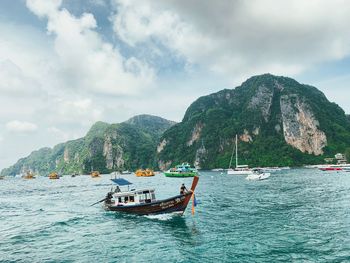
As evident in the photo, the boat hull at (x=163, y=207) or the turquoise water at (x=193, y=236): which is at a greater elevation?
the boat hull at (x=163, y=207)

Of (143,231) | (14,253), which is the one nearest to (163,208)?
(143,231)

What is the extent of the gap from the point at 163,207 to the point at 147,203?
7.62 feet

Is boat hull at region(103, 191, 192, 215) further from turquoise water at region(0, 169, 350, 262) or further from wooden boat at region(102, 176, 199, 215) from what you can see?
turquoise water at region(0, 169, 350, 262)

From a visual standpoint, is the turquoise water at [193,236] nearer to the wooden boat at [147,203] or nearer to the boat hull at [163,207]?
the boat hull at [163,207]

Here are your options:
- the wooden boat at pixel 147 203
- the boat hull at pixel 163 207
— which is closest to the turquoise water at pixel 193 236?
the boat hull at pixel 163 207

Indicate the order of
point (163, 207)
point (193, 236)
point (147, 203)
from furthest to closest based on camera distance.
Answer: point (147, 203), point (163, 207), point (193, 236)

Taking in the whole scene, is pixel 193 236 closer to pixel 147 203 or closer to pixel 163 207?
pixel 163 207

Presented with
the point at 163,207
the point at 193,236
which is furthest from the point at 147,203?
the point at 193,236

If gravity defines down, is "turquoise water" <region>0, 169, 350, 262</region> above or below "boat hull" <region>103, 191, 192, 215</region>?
below

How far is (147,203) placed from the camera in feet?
133

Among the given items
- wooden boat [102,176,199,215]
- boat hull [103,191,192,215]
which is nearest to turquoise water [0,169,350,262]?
boat hull [103,191,192,215]

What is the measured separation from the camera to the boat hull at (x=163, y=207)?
3944 centimetres

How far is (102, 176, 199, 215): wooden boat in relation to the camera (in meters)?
39.5

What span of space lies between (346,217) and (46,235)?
119 ft
